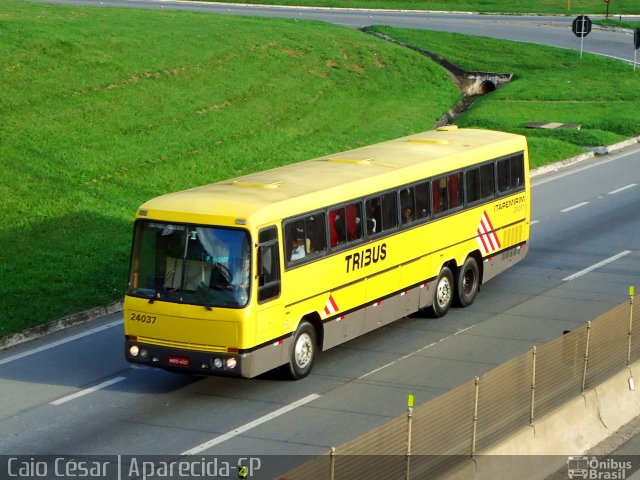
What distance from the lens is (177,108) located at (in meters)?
37.6

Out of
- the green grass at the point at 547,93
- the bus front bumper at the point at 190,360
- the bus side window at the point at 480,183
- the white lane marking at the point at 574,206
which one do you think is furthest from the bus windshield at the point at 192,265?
the green grass at the point at 547,93

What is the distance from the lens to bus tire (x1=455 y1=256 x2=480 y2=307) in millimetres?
21922

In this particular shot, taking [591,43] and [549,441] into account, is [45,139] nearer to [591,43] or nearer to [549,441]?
[549,441]

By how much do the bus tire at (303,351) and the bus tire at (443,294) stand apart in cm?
365

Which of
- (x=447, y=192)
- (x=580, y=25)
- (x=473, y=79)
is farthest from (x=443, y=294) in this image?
(x=580, y=25)

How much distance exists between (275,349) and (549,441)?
13.4ft

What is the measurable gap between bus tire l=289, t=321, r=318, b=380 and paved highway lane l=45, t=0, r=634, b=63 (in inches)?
1635

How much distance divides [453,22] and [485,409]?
55.1m

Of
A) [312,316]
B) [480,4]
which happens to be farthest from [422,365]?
[480,4]

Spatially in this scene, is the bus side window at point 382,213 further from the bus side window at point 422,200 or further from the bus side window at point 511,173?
the bus side window at point 511,173

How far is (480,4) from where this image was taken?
255 feet

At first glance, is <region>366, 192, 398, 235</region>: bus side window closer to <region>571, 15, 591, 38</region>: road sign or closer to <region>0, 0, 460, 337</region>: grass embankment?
<region>0, 0, 460, 337</region>: grass embankment

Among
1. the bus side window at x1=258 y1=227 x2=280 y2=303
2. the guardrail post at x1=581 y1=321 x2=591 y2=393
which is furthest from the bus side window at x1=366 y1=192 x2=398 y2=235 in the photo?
the guardrail post at x1=581 y1=321 x2=591 y2=393

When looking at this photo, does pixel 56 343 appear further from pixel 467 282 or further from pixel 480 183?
pixel 480 183
